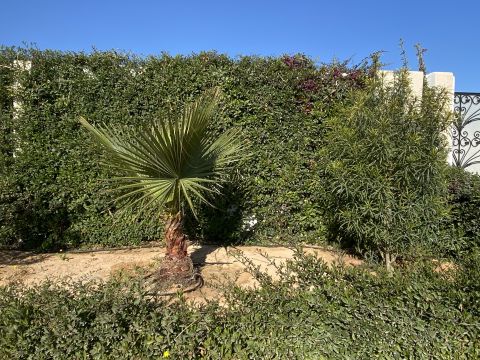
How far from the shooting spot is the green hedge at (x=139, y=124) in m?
5.80

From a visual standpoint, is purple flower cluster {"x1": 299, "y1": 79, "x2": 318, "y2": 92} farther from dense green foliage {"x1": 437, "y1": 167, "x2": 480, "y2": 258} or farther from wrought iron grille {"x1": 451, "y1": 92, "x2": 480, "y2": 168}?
wrought iron grille {"x1": 451, "y1": 92, "x2": 480, "y2": 168}

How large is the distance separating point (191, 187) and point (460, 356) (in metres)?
2.44

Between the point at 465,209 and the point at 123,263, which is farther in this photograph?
the point at 465,209

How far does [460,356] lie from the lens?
259cm

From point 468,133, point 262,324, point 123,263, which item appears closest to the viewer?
point 262,324

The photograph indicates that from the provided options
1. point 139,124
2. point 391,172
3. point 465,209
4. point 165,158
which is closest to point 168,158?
point 165,158

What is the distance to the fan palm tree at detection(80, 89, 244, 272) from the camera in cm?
360

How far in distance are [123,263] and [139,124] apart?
6.21 feet

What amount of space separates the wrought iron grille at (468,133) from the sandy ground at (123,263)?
3.54 m

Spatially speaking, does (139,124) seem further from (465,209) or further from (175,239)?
(465,209)

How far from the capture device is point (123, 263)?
528cm

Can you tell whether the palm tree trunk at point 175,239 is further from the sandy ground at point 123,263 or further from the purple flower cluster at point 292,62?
the purple flower cluster at point 292,62

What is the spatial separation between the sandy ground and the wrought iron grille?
3535mm

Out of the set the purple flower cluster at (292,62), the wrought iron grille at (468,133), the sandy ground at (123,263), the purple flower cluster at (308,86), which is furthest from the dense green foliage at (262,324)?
the wrought iron grille at (468,133)
